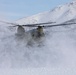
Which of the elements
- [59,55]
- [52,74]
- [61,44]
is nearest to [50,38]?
[61,44]

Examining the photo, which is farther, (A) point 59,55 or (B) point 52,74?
(A) point 59,55

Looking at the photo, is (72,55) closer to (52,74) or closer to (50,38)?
(50,38)

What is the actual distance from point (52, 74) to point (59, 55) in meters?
12.2

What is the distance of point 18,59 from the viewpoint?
33.3m

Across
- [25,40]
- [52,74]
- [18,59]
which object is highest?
[25,40]

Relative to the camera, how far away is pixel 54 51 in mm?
36188

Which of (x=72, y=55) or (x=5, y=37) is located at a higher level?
(x=5, y=37)

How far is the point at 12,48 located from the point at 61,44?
22.1 ft

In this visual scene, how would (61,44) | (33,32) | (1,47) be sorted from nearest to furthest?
1. (33,32)
2. (1,47)
3. (61,44)

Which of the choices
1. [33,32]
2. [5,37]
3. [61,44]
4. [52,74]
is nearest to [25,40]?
[33,32]

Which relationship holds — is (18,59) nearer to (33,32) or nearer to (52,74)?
(33,32)

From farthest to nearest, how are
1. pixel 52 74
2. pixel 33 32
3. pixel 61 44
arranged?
pixel 61 44 < pixel 33 32 < pixel 52 74

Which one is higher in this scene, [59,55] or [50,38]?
[50,38]

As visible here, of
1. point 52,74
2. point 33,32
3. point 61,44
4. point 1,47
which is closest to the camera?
point 52,74
